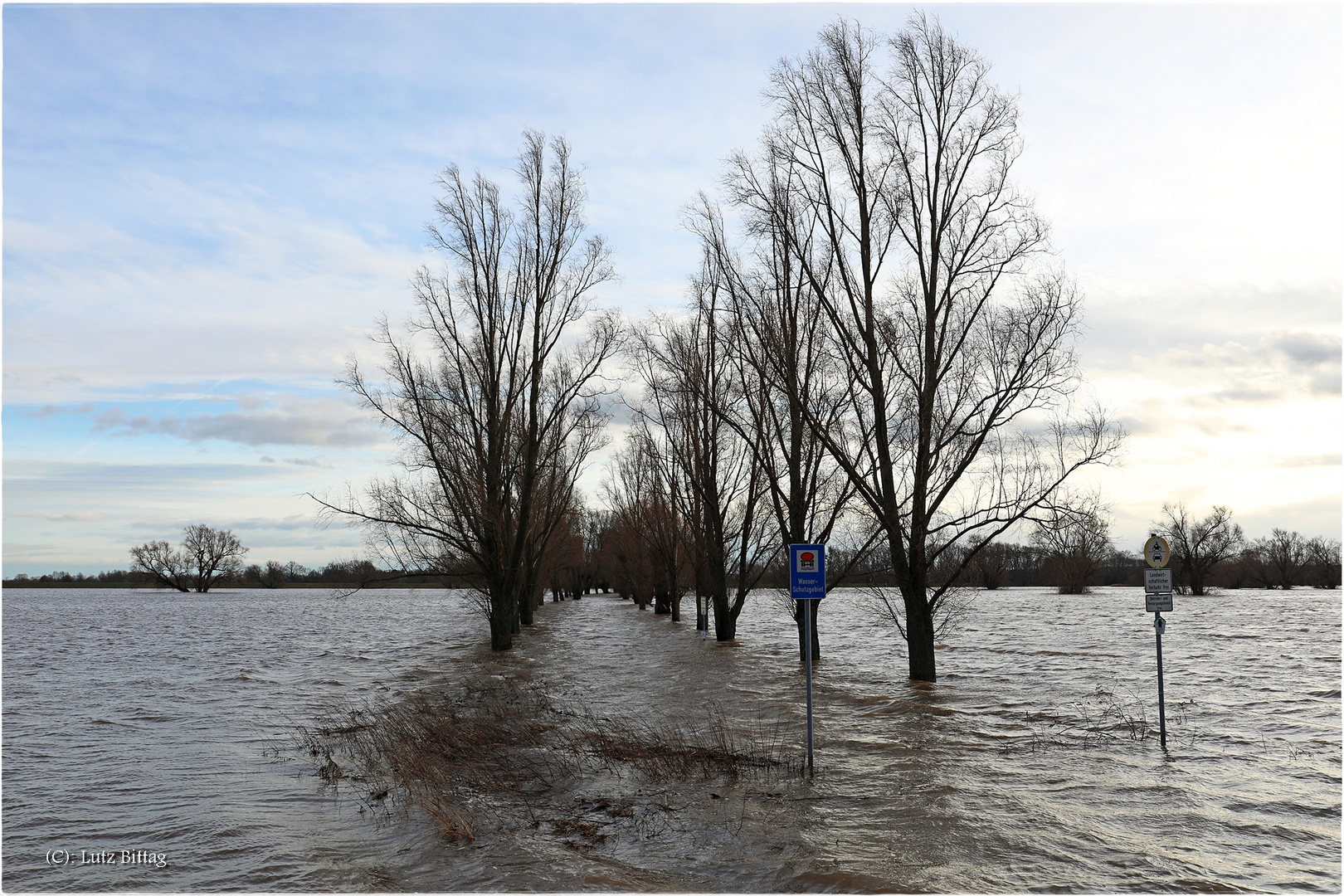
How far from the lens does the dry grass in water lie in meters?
9.20

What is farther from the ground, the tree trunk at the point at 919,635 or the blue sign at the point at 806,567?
the blue sign at the point at 806,567

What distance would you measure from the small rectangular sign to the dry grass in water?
5660 millimetres

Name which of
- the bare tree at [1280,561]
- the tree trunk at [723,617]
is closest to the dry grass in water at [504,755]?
the tree trunk at [723,617]

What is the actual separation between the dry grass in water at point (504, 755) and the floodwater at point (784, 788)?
0.39m

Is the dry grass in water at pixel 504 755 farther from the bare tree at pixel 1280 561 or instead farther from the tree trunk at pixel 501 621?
the bare tree at pixel 1280 561

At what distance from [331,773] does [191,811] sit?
1644 mm

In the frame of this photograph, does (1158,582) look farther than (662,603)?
No

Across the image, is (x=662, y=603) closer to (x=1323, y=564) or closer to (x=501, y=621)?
(x=501, y=621)

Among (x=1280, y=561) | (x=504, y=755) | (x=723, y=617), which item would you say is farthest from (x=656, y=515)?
(x=1280, y=561)

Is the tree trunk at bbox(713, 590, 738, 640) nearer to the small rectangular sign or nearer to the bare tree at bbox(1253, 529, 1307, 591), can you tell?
the small rectangular sign

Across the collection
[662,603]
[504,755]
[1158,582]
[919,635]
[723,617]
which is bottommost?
[662,603]

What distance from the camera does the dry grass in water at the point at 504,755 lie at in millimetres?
9195

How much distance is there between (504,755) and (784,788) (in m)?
3.86

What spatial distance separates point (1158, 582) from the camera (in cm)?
1207
